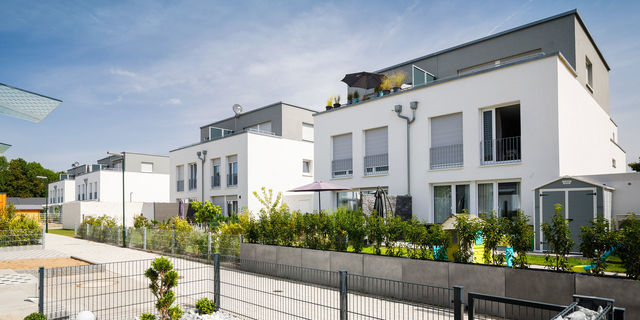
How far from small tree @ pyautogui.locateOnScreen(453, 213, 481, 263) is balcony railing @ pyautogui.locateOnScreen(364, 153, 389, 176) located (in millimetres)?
10232

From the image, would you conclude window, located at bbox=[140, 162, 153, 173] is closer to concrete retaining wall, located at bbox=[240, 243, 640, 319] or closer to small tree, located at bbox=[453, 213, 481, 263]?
concrete retaining wall, located at bbox=[240, 243, 640, 319]

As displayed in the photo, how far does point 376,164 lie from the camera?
17.8 m

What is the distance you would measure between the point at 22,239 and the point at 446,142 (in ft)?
58.6

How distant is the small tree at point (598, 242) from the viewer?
554cm

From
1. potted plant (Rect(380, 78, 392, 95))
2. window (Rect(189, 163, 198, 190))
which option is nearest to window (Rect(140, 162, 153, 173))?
window (Rect(189, 163, 198, 190))

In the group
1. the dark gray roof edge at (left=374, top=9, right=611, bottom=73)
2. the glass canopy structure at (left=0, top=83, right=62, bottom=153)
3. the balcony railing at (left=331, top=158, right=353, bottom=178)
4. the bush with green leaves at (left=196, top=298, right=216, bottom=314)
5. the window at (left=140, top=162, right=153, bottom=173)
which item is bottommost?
the bush with green leaves at (left=196, top=298, right=216, bottom=314)

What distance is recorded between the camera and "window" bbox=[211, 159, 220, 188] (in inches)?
1066

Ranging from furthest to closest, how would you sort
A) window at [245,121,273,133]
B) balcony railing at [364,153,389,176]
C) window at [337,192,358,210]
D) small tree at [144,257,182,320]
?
window at [245,121,273,133], window at [337,192,358,210], balcony railing at [364,153,389,176], small tree at [144,257,182,320]

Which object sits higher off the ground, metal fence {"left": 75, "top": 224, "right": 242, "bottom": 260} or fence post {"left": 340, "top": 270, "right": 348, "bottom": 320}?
fence post {"left": 340, "top": 270, "right": 348, "bottom": 320}

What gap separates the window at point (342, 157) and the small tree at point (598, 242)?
1325 cm

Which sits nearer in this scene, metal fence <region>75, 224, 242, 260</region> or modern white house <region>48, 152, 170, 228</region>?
metal fence <region>75, 224, 242, 260</region>

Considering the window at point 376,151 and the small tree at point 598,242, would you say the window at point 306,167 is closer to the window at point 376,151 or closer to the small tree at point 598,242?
the window at point 376,151

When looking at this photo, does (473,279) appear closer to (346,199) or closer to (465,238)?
(465,238)

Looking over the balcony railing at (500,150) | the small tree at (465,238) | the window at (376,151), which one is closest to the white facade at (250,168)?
the window at (376,151)
